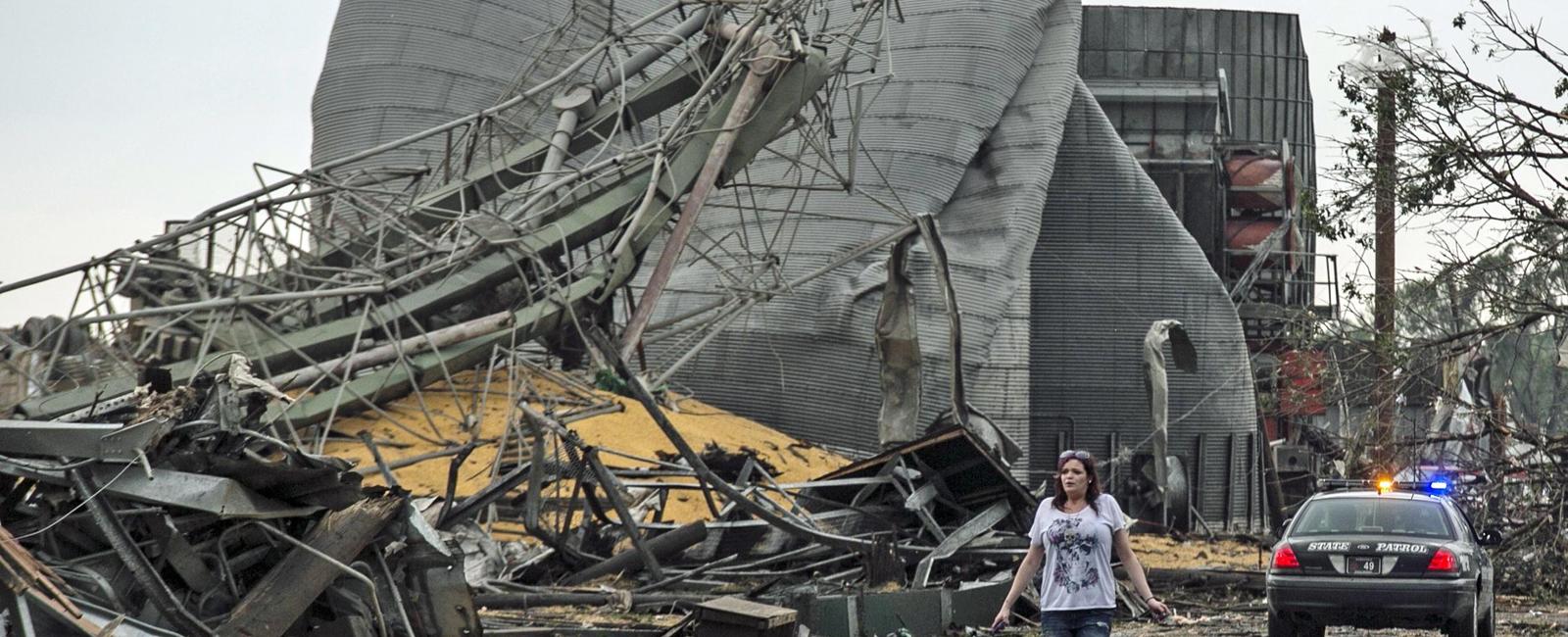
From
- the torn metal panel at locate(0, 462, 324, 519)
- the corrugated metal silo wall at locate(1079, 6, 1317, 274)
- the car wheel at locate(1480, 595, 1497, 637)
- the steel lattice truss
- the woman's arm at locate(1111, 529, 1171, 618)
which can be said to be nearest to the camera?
the woman's arm at locate(1111, 529, 1171, 618)

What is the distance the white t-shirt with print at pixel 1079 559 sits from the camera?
7164 millimetres

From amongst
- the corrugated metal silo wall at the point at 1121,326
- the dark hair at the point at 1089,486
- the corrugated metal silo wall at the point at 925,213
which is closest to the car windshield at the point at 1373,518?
the dark hair at the point at 1089,486

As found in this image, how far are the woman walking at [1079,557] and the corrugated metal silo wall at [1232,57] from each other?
3390cm

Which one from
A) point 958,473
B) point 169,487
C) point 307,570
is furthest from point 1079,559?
point 958,473

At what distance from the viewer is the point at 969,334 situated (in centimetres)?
2505

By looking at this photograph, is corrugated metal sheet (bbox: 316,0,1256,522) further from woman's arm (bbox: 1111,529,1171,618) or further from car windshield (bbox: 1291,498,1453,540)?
woman's arm (bbox: 1111,529,1171,618)

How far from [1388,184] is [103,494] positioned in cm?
1044

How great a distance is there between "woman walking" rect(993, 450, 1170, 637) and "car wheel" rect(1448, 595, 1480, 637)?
16.6ft

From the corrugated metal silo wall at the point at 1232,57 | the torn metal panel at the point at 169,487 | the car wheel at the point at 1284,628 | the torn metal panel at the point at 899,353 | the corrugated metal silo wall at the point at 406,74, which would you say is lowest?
the car wheel at the point at 1284,628

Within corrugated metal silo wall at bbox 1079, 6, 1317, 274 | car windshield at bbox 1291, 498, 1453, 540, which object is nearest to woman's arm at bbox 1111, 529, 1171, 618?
car windshield at bbox 1291, 498, 1453, 540

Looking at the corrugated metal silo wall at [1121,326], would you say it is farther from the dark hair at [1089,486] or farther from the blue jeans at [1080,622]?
the blue jeans at [1080,622]

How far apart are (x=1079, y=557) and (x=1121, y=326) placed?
19.7 meters

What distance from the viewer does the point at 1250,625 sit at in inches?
535

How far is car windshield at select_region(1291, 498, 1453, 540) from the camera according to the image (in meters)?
12.1
